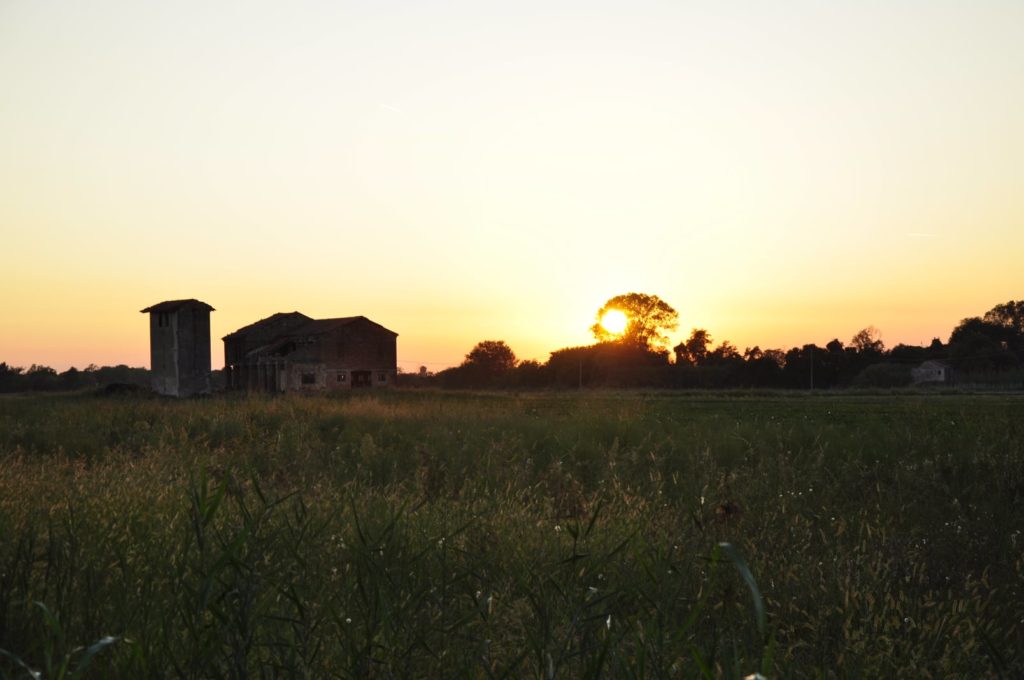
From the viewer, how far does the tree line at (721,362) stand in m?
61.9

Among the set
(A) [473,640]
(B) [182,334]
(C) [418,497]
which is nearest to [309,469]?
(C) [418,497]

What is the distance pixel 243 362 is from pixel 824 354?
144 ft

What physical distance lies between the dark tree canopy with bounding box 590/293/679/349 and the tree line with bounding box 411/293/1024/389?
0.11m

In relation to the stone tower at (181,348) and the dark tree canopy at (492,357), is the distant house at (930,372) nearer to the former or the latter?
the dark tree canopy at (492,357)

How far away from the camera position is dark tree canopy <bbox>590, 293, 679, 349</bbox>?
87.1m

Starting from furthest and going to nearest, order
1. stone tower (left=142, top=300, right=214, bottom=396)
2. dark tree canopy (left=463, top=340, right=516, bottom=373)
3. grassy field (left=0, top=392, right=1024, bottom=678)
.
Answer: dark tree canopy (left=463, top=340, right=516, bottom=373) < stone tower (left=142, top=300, right=214, bottom=396) < grassy field (left=0, top=392, right=1024, bottom=678)

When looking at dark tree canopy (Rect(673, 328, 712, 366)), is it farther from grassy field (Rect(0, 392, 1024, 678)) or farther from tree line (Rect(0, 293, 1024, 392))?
grassy field (Rect(0, 392, 1024, 678))

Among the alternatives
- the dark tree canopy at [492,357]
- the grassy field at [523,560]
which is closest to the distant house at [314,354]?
the dark tree canopy at [492,357]

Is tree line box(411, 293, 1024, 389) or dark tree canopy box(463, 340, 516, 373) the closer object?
tree line box(411, 293, 1024, 389)

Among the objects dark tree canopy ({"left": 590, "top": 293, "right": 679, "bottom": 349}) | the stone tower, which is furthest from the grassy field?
dark tree canopy ({"left": 590, "top": 293, "right": 679, "bottom": 349})

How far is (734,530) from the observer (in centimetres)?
521

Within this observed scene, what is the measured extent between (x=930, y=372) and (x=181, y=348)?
199 ft

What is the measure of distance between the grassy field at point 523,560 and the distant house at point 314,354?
35858 millimetres

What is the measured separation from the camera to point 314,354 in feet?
160
